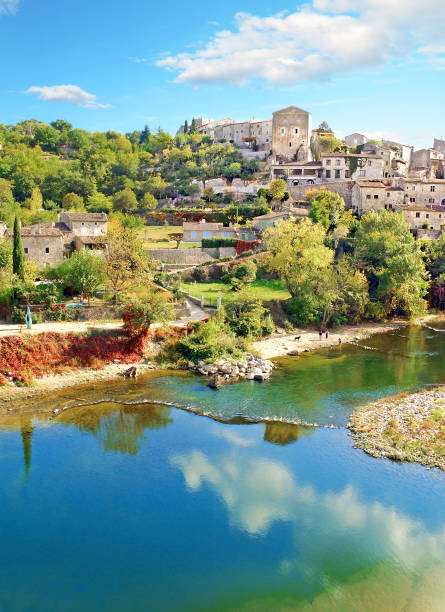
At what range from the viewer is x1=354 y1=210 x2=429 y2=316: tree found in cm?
4003

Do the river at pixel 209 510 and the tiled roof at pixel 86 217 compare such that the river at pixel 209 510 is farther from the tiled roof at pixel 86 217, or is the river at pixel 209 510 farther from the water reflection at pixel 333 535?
the tiled roof at pixel 86 217

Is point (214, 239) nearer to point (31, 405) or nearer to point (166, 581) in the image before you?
point (31, 405)

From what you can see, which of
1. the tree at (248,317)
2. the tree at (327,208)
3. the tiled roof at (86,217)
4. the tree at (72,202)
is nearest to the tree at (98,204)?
the tree at (72,202)

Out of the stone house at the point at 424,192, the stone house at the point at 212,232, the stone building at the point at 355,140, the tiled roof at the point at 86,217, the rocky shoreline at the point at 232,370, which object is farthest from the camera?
the stone building at the point at 355,140

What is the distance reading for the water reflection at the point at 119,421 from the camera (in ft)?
69.0

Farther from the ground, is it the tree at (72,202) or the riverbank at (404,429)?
the tree at (72,202)

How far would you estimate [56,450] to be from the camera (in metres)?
19.8

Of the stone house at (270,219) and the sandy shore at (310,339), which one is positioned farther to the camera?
the stone house at (270,219)

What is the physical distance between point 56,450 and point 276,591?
10555 millimetres

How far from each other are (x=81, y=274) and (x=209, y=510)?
68.7ft

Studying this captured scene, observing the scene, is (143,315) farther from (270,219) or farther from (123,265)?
(270,219)

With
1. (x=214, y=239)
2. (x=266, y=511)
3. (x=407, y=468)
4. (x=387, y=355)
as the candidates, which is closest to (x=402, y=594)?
(x=266, y=511)

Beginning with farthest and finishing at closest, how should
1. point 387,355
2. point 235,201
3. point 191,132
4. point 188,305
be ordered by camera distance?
point 191,132, point 235,201, point 188,305, point 387,355

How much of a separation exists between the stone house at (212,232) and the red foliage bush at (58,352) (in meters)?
25.0
